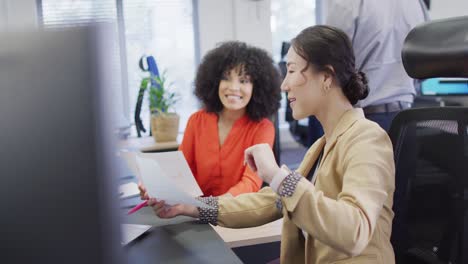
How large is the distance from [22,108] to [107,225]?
0.11 m

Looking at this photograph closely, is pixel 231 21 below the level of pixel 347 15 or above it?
above

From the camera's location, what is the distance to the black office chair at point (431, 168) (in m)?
0.87

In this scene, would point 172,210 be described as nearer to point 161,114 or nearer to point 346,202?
point 346,202

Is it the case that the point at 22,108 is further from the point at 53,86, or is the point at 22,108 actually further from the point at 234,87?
the point at 234,87

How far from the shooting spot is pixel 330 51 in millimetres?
1062

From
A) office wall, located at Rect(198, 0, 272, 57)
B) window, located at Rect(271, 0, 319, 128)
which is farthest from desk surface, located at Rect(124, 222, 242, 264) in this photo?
window, located at Rect(271, 0, 319, 128)

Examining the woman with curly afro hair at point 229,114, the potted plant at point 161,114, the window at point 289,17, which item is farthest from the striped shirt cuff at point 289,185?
the window at point 289,17

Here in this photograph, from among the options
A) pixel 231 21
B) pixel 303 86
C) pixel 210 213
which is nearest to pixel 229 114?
pixel 210 213

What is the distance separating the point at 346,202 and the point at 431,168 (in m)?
0.29

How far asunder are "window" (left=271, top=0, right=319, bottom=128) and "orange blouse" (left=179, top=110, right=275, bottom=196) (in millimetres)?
3582

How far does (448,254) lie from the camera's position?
992 millimetres

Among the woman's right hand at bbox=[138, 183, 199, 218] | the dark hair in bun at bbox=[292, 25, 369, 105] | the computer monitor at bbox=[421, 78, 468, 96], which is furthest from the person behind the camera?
the computer monitor at bbox=[421, 78, 468, 96]

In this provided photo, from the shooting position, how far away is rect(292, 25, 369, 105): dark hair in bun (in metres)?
1.06

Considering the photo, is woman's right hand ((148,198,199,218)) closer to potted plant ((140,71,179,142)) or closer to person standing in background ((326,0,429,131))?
person standing in background ((326,0,429,131))
